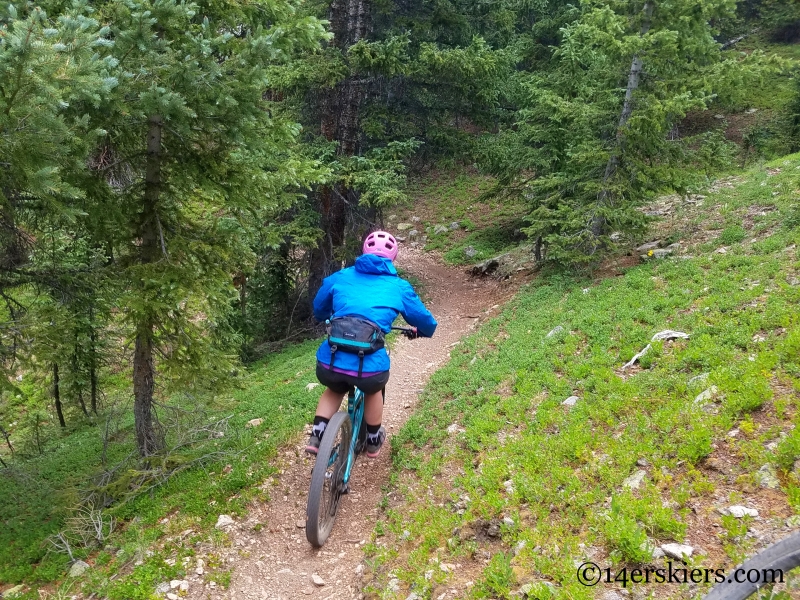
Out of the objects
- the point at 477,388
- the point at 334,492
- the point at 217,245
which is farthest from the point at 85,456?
the point at 477,388

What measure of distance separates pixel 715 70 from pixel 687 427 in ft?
27.5

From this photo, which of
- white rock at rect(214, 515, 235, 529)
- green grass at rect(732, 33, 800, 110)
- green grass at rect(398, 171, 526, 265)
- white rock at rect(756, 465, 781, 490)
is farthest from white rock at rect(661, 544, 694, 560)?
green grass at rect(732, 33, 800, 110)

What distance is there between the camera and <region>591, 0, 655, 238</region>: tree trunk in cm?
1051

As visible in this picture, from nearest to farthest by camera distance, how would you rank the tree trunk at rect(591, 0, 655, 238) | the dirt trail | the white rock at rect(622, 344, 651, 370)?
1. the dirt trail
2. the white rock at rect(622, 344, 651, 370)
3. the tree trunk at rect(591, 0, 655, 238)

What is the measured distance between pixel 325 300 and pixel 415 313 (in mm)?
903

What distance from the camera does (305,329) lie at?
47.7 feet

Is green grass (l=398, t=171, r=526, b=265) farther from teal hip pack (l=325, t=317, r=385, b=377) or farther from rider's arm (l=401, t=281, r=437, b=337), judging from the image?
teal hip pack (l=325, t=317, r=385, b=377)

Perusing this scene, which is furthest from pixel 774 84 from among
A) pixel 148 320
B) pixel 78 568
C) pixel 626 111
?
pixel 78 568

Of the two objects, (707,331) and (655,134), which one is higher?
(655,134)

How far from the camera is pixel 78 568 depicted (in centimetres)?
507

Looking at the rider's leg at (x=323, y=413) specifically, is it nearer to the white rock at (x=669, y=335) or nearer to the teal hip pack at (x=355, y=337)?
the teal hip pack at (x=355, y=337)

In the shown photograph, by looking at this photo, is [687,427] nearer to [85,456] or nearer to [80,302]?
[80,302]

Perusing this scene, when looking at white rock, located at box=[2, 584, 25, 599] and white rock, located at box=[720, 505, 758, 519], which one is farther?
white rock, located at box=[2, 584, 25, 599]

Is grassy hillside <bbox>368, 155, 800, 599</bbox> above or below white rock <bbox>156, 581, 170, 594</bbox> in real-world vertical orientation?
above
